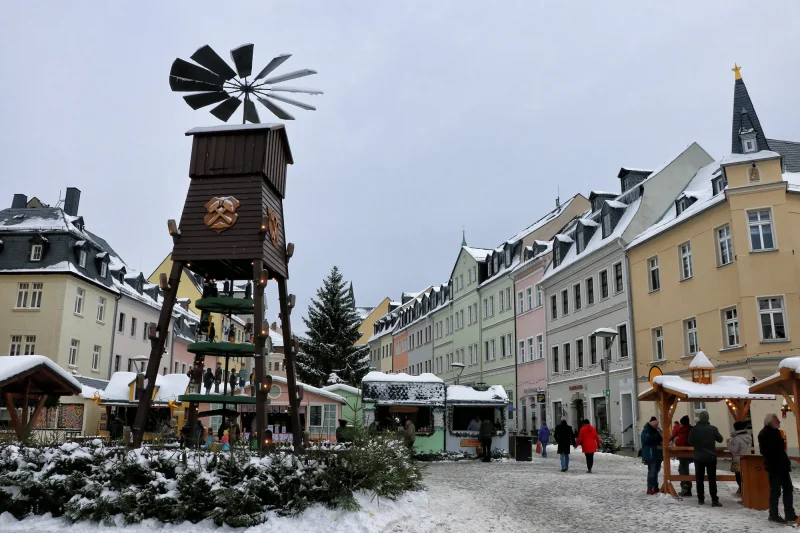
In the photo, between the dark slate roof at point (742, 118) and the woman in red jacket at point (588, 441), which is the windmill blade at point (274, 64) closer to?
the woman in red jacket at point (588, 441)

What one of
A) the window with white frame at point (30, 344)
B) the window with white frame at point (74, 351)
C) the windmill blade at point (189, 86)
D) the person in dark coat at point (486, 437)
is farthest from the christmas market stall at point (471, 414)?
the window with white frame at point (30, 344)

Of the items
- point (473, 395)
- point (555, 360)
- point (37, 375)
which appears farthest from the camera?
point (555, 360)

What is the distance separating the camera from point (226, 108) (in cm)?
1500

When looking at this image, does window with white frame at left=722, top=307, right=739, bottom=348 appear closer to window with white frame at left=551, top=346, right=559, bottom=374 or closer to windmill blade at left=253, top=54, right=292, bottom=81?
window with white frame at left=551, top=346, right=559, bottom=374

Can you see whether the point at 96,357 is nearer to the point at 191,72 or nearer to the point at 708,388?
the point at 191,72

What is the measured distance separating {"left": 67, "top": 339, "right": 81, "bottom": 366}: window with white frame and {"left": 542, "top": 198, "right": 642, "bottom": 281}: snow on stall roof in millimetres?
26045

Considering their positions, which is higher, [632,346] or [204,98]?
[204,98]

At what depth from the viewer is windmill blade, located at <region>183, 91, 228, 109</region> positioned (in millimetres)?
14695

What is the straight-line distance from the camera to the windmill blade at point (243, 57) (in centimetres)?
1439

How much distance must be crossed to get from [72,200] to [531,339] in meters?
31.0

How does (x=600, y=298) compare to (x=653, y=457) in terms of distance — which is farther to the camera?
(x=600, y=298)

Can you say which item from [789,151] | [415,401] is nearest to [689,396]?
[415,401]

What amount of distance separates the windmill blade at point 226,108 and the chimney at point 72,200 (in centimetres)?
3714

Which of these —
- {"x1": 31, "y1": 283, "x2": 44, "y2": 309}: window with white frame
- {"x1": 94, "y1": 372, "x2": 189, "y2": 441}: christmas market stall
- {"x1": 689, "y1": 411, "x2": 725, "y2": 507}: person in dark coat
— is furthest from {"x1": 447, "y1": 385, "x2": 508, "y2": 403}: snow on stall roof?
{"x1": 31, "y1": 283, "x2": 44, "y2": 309}: window with white frame
